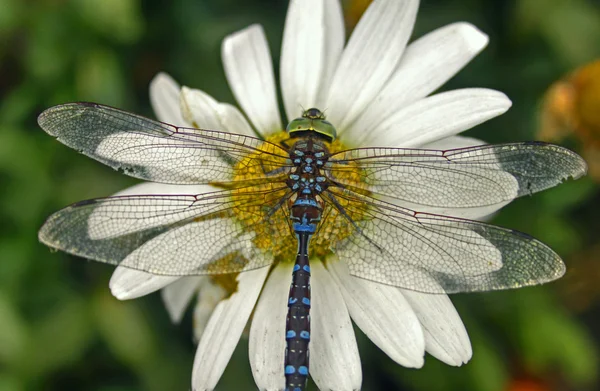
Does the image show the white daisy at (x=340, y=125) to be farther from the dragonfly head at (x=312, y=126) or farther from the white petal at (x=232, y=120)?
the dragonfly head at (x=312, y=126)

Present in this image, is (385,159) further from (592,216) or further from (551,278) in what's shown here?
(592,216)

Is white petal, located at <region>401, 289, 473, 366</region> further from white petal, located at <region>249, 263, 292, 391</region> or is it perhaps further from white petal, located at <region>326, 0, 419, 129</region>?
white petal, located at <region>326, 0, 419, 129</region>

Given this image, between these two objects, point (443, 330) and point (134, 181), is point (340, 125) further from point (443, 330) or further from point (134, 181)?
point (134, 181)

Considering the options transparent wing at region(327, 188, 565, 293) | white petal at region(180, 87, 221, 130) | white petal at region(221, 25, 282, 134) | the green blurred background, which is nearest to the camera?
transparent wing at region(327, 188, 565, 293)

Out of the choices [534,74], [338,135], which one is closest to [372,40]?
[338,135]

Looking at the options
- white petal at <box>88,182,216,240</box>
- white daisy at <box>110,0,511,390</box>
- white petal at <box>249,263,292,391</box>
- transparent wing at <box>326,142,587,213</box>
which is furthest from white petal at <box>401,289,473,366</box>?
white petal at <box>88,182,216,240</box>

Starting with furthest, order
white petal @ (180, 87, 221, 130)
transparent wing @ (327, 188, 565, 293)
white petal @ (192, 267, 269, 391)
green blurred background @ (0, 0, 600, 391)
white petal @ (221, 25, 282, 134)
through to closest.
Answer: green blurred background @ (0, 0, 600, 391)
white petal @ (221, 25, 282, 134)
white petal @ (180, 87, 221, 130)
white petal @ (192, 267, 269, 391)
transparent wing @ (327, 188, 565, 293)

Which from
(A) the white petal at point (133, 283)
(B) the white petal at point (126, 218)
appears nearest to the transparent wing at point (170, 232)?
(B) the white petal at point (126, 218)
